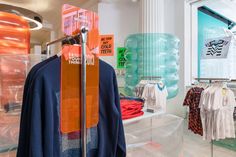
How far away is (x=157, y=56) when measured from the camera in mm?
3293

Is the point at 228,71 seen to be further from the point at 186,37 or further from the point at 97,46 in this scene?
the point at 97,46

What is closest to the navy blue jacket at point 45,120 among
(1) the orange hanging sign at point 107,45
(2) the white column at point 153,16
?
(1) the orange hanging sign at point 107,45

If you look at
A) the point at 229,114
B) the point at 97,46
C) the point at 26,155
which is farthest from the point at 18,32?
the point at 229,114

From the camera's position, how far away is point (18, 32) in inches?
58.5

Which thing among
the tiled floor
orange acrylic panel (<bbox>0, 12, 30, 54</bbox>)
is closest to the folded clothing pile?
orange acrylic panel (<bbox>0, 12, 30, 54</bbox>)

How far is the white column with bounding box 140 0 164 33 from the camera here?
11.0 ft

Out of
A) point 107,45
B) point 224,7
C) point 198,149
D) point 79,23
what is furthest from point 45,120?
point 224,7

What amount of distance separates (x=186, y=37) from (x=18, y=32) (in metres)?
2.65

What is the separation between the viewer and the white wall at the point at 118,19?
4223 millimetres

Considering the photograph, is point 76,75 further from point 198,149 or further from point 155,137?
point 198,149

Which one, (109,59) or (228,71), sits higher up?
(109,59)

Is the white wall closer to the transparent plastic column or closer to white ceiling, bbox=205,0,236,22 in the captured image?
the transparent plastic column

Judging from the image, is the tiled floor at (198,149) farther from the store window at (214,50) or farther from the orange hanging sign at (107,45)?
the orange hanging sign at (107,45)

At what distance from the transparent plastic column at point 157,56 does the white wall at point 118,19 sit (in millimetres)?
844
